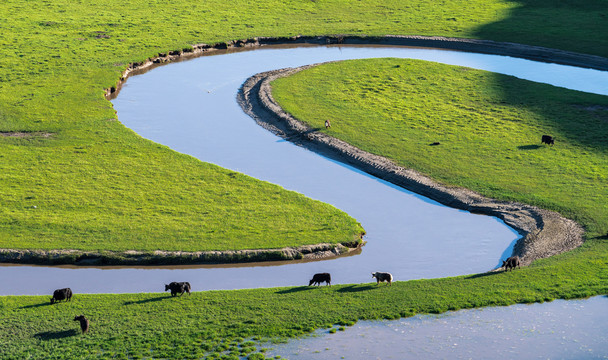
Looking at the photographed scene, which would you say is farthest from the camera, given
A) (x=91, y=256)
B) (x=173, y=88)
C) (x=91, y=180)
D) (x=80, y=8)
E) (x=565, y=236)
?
(x=80, y=8)

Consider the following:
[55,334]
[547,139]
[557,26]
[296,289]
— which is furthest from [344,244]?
[557,26]

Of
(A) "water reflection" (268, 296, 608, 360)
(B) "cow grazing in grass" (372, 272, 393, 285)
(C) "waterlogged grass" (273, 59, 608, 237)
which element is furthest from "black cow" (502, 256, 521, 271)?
(C) "waterlogged grass" (273, 59, 608, 237)

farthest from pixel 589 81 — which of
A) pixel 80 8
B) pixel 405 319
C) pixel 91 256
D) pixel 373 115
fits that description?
pixel 80 8

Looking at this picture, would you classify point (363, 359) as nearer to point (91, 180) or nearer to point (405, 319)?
point (405, 319)

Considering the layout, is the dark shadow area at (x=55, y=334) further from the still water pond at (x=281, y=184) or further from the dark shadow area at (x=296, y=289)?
the dark shadow area at (x=296, y=289)

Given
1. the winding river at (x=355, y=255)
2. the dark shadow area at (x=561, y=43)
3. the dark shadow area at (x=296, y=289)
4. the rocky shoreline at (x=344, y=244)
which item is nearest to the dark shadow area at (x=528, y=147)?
the dark shadow area at (x=561, y=43)

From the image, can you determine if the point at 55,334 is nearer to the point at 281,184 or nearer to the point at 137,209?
the point at 137,209
